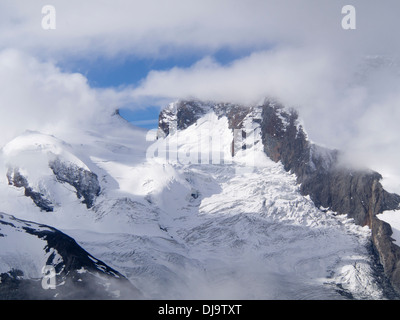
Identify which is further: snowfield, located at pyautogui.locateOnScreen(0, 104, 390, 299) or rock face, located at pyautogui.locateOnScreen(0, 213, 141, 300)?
snowfield, located at pyautogui.locateOnScreen(0, 104, 390, 299)

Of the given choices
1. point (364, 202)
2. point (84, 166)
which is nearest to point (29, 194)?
point (84, 166)

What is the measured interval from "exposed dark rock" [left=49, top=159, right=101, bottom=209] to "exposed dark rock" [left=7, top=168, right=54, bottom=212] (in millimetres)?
9776

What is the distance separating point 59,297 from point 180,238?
48.6m

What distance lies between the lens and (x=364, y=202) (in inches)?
7534

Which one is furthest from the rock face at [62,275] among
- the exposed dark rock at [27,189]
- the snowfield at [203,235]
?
the exposed dark rock at [27,189]

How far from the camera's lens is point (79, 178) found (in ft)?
629

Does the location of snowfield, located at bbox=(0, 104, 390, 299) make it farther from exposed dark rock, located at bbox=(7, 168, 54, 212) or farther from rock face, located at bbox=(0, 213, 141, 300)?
rock face, located at bbox=(0, 213, 141, 300)

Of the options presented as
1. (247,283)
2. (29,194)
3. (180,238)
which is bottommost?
(247,283)

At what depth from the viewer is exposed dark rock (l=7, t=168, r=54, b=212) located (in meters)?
180

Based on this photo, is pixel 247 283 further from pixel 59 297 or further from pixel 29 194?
pixel 29 194

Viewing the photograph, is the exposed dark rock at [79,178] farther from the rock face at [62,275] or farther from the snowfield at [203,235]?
the rock face at [62,275]

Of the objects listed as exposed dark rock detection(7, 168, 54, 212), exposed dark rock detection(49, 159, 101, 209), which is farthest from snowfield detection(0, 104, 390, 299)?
exposed dark rock detection(49, 159, 101, 209)

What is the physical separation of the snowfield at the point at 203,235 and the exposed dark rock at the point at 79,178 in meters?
2.20

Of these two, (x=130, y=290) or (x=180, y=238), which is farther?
(x=180, y=238)
